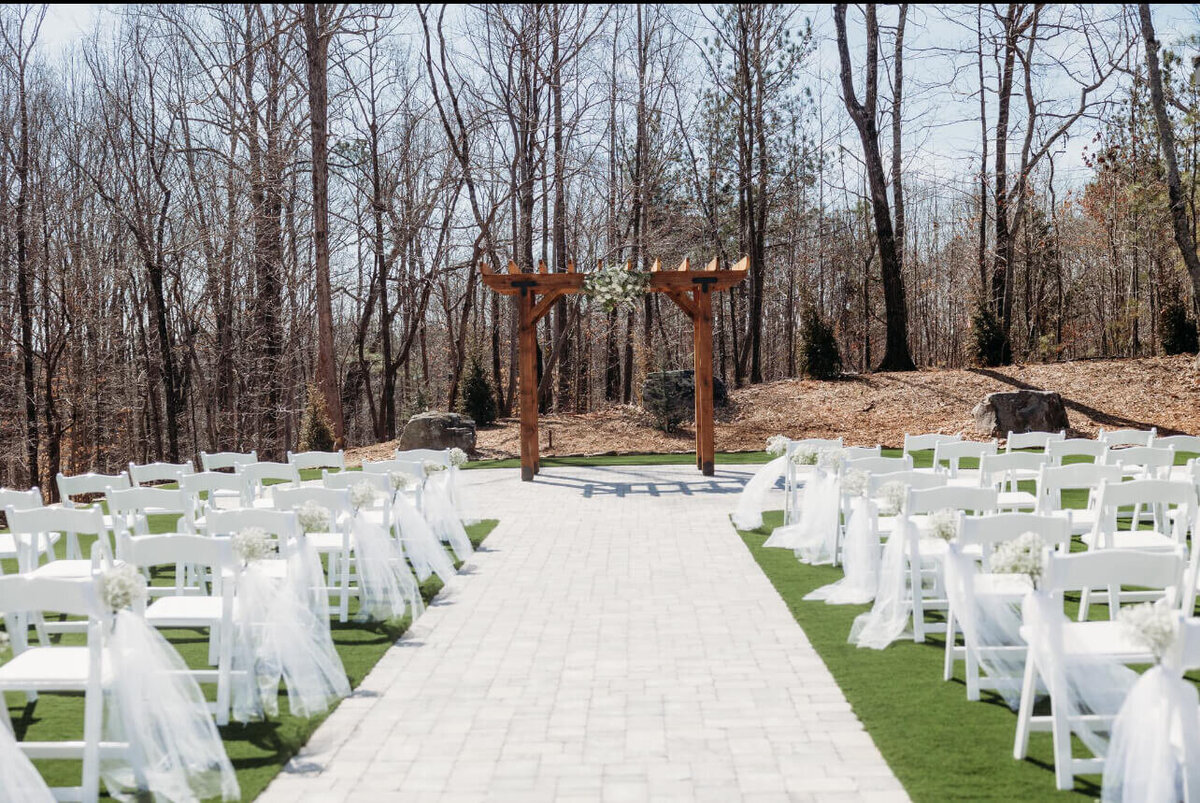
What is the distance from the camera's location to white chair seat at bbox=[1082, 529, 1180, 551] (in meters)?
5.99

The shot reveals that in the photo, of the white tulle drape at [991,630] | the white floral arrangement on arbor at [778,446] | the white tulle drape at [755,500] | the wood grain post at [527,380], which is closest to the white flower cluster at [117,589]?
the white tulle drape at [991,630]

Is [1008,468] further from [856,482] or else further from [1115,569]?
[1115,569]

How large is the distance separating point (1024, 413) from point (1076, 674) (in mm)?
14360

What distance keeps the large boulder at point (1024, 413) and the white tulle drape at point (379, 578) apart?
1302cm

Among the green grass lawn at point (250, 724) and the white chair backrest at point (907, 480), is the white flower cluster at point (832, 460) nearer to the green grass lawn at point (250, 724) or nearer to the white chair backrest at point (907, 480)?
the white chair backrest at point (907, 480)

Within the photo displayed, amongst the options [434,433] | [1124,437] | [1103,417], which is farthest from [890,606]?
[1103,417]

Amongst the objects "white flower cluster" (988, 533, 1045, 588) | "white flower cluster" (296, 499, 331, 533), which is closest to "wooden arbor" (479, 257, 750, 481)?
"white flower cluster" (296, 499, 331, 533)

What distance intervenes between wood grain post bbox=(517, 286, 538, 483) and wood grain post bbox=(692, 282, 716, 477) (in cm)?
241

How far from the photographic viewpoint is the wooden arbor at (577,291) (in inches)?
562

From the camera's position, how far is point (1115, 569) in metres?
3.74

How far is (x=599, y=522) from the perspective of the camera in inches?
428

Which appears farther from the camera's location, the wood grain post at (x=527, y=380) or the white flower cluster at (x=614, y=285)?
the wood grain post at (x=527, y=380)

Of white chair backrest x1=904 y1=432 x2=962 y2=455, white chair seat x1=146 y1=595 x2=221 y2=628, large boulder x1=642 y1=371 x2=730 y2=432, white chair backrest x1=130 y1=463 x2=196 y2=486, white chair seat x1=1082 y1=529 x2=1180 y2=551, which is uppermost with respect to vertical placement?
large boulder x1=642 y1=371 x2=730 y2=432

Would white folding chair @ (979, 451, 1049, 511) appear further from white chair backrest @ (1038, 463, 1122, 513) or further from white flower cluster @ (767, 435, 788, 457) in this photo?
white flower cluster @ (767, 435, 788, 457)
